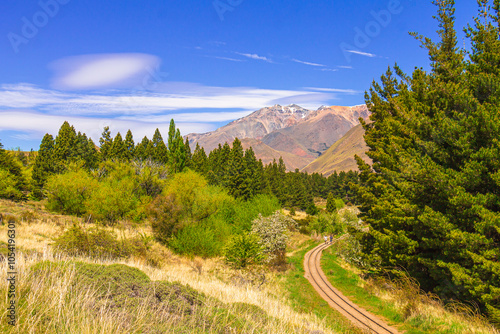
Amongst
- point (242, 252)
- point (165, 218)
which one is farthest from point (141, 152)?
point (242, 252)

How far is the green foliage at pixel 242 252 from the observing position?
22.2m

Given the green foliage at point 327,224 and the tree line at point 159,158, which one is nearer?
the tree line at point 159,158

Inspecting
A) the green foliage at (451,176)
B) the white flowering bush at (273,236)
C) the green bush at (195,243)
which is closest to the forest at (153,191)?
the green bush at (195,243)

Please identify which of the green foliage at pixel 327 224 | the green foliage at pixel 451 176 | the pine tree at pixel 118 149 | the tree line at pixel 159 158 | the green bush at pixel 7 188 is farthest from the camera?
the pine tree at pixel 118 149

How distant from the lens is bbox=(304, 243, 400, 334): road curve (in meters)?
12.6

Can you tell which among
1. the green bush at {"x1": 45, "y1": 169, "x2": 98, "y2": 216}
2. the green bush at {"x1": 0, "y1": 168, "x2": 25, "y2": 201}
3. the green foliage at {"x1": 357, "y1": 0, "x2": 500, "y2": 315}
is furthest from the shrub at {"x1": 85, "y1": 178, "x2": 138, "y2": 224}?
the green foliage at {"x1": 357, "y1": 0, "x2": 500, "y2": 315}

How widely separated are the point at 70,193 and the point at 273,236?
2565cm

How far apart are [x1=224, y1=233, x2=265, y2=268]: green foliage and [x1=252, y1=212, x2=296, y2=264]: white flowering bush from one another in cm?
557

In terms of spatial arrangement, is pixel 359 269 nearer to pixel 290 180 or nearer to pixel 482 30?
pixel 482 30

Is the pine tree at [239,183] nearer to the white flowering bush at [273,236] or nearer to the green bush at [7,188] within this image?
the white flowering bush at [273,236]

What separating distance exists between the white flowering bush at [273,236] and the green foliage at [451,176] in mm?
12428

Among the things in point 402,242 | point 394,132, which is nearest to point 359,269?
point 402,242

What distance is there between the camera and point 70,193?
3512 centimetres

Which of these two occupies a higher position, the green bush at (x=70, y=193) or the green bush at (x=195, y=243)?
the green bush at (x=70, y=193)
